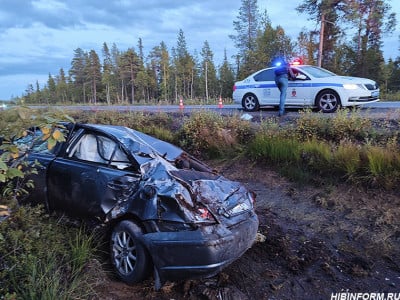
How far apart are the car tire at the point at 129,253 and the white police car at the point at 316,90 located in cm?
747

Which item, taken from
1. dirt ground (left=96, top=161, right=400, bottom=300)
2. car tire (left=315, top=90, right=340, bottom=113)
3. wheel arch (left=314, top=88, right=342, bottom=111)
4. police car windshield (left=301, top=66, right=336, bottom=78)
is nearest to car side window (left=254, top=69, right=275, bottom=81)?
police car windshield (left=301, top=66, right=336, bottom=78)

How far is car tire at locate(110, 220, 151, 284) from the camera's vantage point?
11.4ft

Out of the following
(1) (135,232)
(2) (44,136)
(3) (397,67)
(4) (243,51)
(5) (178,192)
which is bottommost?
(1) (135,232)

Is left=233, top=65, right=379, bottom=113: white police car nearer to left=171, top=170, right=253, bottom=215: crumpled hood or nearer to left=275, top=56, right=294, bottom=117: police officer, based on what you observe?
left=275, top=56, right=294, bottom=117: police officer

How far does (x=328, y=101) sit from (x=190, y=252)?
8.02 meters

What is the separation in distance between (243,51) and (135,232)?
50758 millimetres

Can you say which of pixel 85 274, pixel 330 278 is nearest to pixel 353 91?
pixel 330 278

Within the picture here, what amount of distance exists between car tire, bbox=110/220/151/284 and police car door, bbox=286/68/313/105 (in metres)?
8.03

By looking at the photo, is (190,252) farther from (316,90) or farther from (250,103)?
(250,103)

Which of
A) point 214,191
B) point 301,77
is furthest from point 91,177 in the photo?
point 301,77

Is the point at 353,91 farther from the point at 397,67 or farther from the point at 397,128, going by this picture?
the point at 397,67

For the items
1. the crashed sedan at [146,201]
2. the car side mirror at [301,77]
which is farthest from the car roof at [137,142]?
the car side mirror at [301,77]

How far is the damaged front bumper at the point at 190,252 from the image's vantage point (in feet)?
10.5

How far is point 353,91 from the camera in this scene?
31.2 feet
